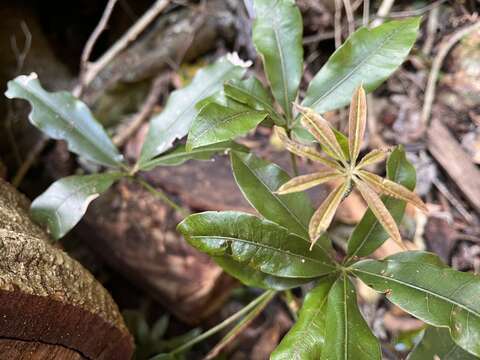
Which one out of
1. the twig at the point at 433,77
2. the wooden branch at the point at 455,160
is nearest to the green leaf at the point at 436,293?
the wooden branch at the point at 455,160

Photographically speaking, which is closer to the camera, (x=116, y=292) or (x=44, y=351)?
(x=44, y=351)

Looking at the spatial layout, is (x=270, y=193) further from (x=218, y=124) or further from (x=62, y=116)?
(x=62, y=116)

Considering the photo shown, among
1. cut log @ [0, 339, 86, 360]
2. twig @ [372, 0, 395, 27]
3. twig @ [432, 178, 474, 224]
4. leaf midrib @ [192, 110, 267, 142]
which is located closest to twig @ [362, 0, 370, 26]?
twig @ [372, 0, 395, 27]

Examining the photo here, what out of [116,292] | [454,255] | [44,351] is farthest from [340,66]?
[116,292]

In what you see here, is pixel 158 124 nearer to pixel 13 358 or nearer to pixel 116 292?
pixel 13 358

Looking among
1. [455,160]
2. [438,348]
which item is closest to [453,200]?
[455,160]

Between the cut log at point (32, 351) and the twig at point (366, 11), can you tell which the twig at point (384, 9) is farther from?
the cut log at point (32, 351)
